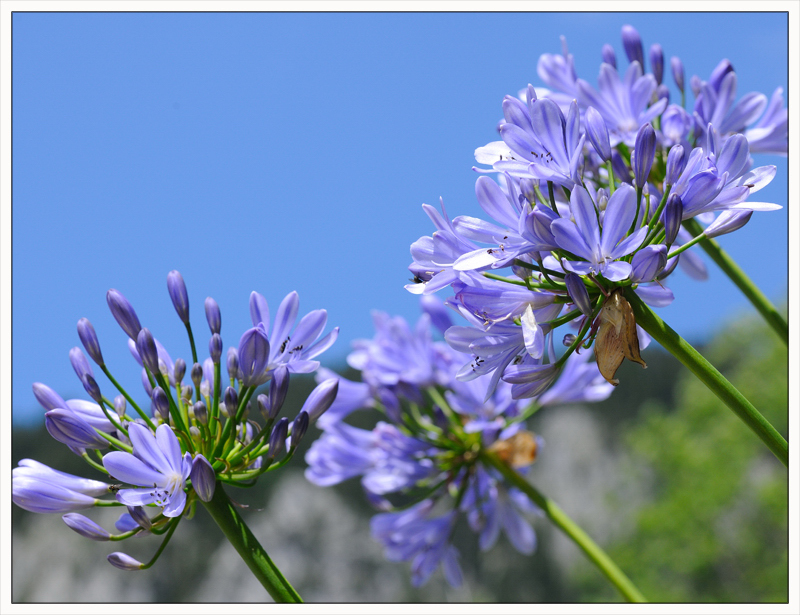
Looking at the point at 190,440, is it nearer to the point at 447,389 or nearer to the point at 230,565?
the point at 447,389

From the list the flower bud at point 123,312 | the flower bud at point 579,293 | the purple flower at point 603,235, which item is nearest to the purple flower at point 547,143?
the purple flower at point 603,235

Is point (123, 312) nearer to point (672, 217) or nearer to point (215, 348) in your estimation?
point (215, 348)

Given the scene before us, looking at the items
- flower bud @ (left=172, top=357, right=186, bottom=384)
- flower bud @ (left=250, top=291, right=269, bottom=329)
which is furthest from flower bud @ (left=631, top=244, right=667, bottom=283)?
flower bud @ (left=172, top=357, right=186, bottom=384)

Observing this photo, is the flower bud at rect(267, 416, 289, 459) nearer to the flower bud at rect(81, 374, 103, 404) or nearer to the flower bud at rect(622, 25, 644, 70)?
the flower bud at rect(81, 374, 103, 404)

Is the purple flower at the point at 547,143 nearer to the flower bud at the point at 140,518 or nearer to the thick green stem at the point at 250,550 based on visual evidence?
the thick green stem at the point at 250,550

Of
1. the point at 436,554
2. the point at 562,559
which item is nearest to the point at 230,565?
the point at 562,559

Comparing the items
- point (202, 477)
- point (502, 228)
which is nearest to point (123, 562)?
Answer: point (202, 477)
